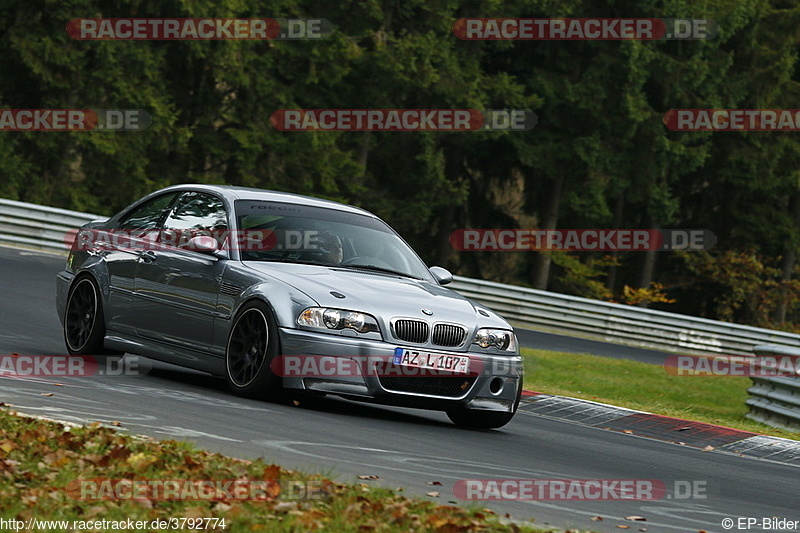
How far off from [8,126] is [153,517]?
31.9 meters

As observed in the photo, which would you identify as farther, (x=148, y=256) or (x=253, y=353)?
(x=148, y=256)

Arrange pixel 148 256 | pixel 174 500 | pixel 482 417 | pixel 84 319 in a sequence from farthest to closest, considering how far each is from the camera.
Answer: pixel 84 319 < pixel 148 256 < pixel 482 417 < pixel 174 500

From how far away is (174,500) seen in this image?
5.86 m

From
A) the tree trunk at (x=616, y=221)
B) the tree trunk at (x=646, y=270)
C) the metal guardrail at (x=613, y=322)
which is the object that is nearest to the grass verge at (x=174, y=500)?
the metal guardrail at (x=613, y=322)

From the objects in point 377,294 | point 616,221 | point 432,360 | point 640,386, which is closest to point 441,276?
point 377,294

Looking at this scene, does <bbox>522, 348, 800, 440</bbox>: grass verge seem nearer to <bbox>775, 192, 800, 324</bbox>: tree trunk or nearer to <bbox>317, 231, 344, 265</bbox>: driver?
<bbox>317, 231, 344, 265</bbox>: driver

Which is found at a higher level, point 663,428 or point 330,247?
point 330,247

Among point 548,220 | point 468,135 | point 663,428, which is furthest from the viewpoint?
point 548,220

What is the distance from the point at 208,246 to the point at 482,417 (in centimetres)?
247

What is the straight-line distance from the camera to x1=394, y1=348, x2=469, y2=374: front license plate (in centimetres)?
944

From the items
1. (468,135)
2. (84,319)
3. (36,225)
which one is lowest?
(84,319)

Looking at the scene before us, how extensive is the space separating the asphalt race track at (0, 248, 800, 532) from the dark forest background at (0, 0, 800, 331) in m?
25.4

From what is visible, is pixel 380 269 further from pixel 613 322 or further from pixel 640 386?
pixel 613 322

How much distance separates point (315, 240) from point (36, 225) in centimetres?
1420
